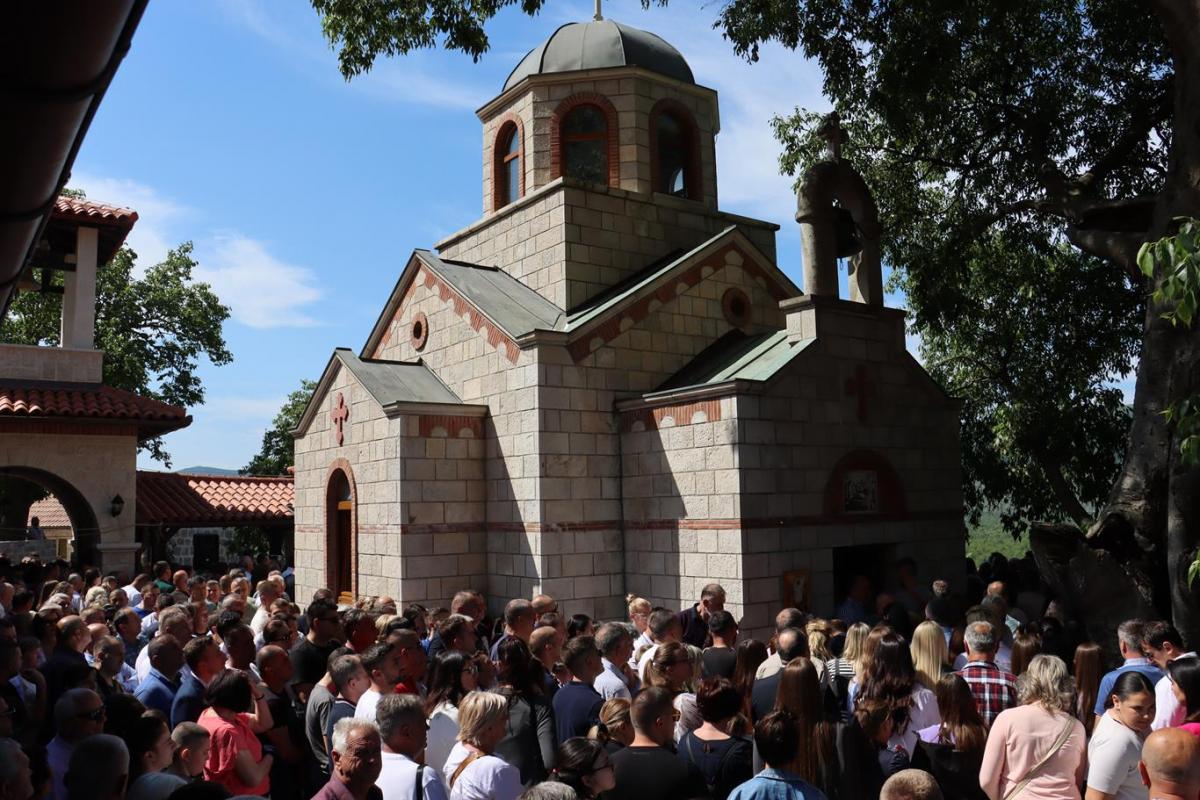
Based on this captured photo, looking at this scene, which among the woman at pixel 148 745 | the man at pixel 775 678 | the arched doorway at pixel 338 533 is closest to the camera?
the woman at pixel 148 745

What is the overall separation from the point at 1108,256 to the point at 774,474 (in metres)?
4.57

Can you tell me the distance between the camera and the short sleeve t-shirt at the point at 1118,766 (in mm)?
4395

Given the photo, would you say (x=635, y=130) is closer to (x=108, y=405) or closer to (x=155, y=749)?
(x=108, y=405)

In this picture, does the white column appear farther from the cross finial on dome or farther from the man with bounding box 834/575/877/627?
the man with bounding box 834/575/877/627

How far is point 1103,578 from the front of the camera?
909cm

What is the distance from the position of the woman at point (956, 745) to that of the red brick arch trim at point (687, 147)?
12335 millimetres

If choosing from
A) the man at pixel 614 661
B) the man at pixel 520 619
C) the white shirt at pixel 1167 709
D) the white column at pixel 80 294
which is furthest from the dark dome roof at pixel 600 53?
the white shirt at pixel 1167 709

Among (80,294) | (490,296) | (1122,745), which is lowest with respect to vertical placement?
(1122,745)

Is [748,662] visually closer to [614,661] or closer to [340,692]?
[614,661]

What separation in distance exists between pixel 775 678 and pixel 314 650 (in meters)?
3.09

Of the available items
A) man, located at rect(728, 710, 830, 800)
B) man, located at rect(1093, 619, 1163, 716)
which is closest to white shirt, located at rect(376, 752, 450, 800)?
man, located at rect(728, 710, 830, 800)

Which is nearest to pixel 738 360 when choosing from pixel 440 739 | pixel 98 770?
pixel 440 739

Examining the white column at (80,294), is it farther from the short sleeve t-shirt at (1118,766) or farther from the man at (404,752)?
the short sleeve t-shirt at (1118,766)

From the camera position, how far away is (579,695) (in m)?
5.21
